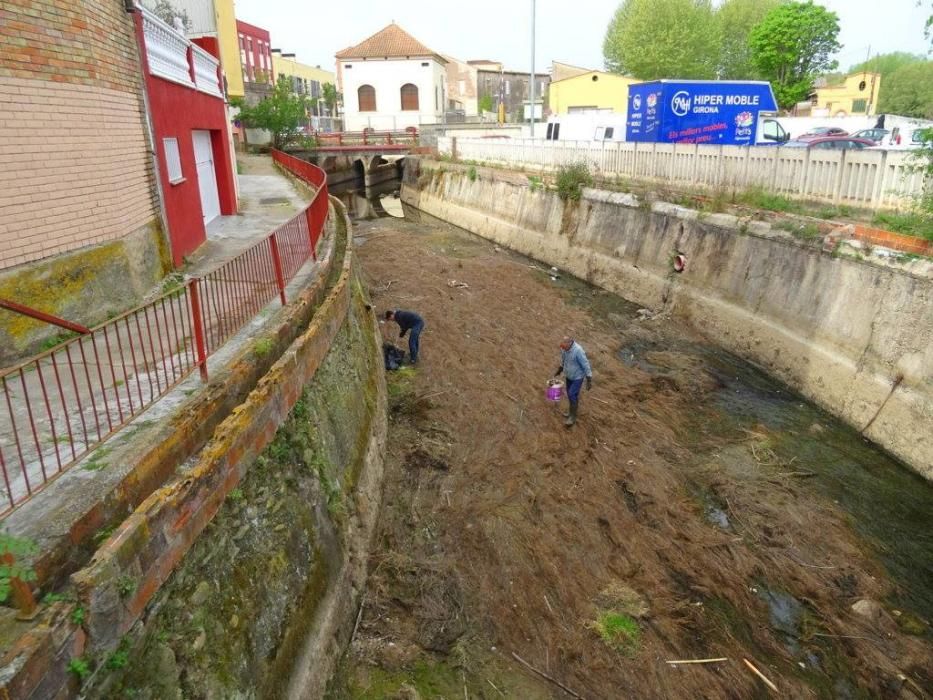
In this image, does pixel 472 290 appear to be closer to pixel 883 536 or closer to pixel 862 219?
pixel 862 219

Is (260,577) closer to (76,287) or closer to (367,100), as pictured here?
(76,287)

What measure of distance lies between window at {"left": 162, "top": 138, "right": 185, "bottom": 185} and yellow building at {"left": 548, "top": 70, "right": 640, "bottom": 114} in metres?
36.6

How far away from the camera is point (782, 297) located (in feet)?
35.5

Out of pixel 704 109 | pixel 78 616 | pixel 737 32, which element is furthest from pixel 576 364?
pixel 737 32

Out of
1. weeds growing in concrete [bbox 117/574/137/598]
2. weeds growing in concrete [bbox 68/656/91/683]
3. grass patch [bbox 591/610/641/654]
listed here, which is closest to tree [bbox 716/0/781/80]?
grass patch [bbox 591/610/641/654]

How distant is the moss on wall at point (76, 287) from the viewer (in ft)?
18.3

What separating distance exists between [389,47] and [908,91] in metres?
48.4

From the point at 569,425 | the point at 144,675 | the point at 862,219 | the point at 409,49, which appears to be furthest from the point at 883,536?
the point at 409,49

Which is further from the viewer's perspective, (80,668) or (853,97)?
(853,97)

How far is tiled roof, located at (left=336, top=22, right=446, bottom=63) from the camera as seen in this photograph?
4847 centimetres

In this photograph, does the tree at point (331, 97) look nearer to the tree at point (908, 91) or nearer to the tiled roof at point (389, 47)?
the tiled roof at point (389, 47)

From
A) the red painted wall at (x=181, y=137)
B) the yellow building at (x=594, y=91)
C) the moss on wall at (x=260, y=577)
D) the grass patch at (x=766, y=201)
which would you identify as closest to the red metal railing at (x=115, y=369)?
the moss on wall at (x=260, y=577)

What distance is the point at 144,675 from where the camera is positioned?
3275mm

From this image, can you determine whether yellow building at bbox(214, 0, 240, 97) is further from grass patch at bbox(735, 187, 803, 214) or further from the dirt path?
the dirt path
